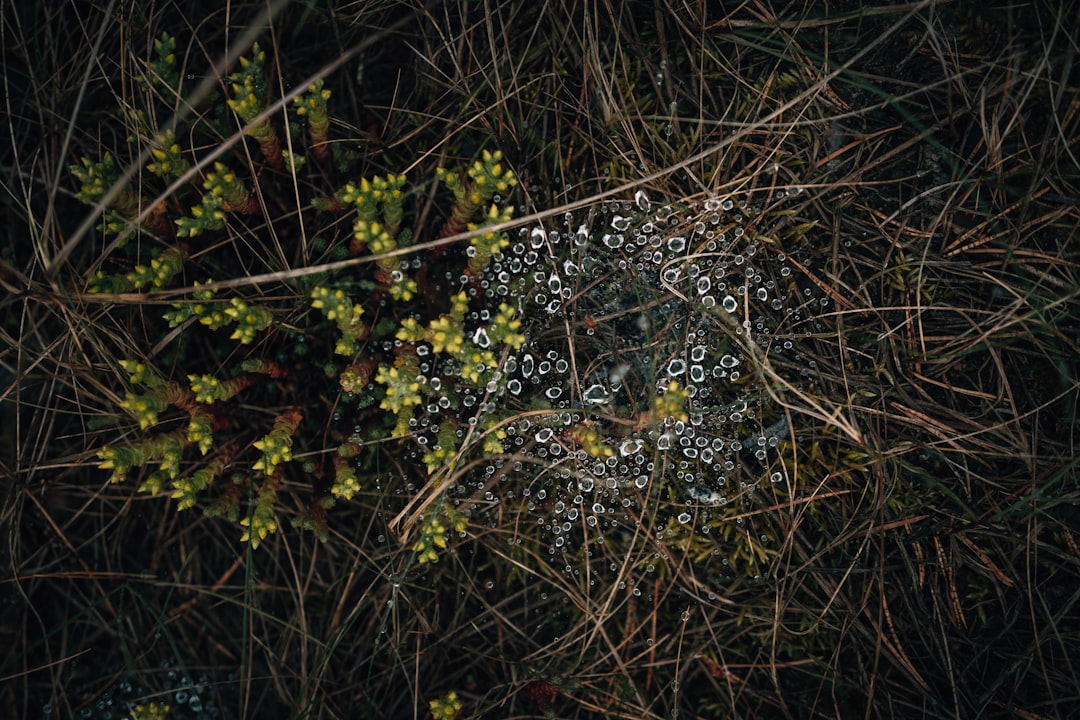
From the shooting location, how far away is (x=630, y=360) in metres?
3.42

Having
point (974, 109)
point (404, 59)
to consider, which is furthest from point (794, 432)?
point (404, 59)

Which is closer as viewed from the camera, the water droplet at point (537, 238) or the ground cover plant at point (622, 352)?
the water droplet at point (537, 238)

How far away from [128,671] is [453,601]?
6.30 feet

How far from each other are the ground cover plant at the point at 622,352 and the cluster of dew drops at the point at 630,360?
22 mm

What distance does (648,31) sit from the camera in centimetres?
352

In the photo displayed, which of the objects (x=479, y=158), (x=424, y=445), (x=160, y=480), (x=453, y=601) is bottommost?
(x=453, y=601)

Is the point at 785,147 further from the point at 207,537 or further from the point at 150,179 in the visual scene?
the point at 207,537

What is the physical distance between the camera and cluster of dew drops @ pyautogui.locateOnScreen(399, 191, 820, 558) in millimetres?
3307

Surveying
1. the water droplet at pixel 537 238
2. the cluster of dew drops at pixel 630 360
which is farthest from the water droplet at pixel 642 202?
the water droplet at pixel 537 238

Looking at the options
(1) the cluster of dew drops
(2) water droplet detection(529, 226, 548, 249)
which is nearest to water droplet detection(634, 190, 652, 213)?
(1) the cluster of dew drops

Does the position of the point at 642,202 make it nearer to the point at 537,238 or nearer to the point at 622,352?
the point at 537,238

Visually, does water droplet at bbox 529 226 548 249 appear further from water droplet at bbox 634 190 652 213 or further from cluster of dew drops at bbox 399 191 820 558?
water droplet at bbox 634 190 652 213

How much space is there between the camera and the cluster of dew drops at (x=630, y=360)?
10.8 ft

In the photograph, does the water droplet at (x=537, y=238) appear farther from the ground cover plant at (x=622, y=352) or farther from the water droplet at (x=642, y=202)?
the water droplet at (x=642, y=202)
